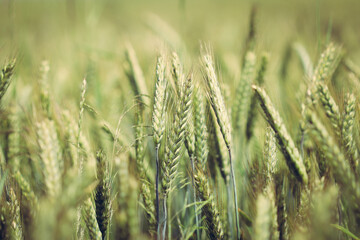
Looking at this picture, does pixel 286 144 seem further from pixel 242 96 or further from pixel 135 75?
pixel 135 75

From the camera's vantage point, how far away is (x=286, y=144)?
28.5 inches

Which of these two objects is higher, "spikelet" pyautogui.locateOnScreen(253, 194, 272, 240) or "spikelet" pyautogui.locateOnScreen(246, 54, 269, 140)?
"spikelet" pyautogui.locateOnScreen(246, 54, 269, 140)

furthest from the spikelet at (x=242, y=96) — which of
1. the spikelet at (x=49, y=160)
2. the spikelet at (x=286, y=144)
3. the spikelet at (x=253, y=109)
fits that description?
the spikelet at (x=49, y=160)

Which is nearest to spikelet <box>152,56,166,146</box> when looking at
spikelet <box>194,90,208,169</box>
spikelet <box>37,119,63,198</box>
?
spikelet <box>194,90,208,169</box>

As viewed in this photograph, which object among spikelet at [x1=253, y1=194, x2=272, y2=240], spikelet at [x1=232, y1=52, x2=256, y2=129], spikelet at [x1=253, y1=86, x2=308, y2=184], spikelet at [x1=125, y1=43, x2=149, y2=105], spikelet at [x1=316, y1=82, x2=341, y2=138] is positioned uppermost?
spikelet at [x1=125, y1=43, x2=149, y2=105]

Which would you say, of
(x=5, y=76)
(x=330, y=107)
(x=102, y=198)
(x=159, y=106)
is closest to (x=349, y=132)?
Result: (x=330, y=107)

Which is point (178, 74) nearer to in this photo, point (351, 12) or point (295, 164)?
point (295, 164)

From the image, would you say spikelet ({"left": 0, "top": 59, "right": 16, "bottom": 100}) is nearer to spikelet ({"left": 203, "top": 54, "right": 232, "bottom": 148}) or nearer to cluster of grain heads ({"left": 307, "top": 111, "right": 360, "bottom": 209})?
spikelet ({"left": 203, "top": 54, "right": 232, "bottom": 148})

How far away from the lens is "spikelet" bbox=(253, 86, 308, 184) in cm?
71

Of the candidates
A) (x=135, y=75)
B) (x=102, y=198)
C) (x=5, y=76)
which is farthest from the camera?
(x=135, y=75)

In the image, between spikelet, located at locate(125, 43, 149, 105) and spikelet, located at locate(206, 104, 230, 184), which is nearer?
spikelet, located at locate(206, 104, 230, 184)

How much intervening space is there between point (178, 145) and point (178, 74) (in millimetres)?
228

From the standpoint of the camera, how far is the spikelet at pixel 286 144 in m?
0.71

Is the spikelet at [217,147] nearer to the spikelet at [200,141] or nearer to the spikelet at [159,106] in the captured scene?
the spikelet at [200,141]
